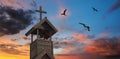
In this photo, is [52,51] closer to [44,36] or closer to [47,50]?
[47,50]

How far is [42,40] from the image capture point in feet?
108

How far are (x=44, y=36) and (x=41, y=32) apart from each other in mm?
687

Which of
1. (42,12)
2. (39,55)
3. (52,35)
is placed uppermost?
(42,12)

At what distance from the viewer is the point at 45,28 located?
34.4m

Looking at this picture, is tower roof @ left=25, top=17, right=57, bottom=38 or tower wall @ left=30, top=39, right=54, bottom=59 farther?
tower roof @ left=25, top=17, right=57, bottom=38

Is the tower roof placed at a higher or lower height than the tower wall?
higher

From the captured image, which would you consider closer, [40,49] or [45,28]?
[40,49]

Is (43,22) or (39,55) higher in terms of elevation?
(43,22)

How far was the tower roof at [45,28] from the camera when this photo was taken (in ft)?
109

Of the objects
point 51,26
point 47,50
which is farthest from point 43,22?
point 47,50

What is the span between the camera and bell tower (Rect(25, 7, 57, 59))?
106 feet

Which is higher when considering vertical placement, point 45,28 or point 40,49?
point 45,28

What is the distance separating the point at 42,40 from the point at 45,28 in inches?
84.6

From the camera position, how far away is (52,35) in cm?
3456
